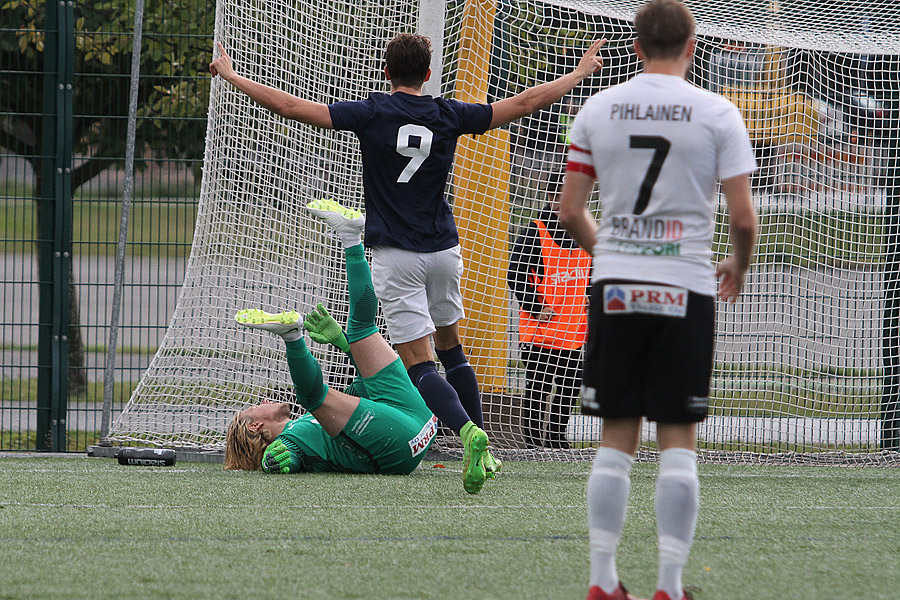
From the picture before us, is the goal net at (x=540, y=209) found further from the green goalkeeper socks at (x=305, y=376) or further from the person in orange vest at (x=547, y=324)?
the green goalkeeper socks at (x=305, y=376)

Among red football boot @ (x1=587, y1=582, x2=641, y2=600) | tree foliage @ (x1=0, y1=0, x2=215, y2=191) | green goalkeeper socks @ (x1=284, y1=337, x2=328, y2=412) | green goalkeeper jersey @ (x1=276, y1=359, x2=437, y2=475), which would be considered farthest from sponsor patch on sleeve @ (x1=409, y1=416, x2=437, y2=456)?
red football boot @ (x1=587, y1=582, x2=641, y2=600)

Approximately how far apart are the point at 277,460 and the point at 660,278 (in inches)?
126

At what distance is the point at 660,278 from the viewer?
8.20ft

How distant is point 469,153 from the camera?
6668mm

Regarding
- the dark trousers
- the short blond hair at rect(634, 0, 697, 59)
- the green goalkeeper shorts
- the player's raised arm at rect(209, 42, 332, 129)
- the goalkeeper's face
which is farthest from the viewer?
the dark trousers

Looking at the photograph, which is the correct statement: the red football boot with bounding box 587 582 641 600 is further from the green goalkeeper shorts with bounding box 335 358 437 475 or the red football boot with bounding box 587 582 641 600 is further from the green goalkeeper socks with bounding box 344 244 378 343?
the green goalkeeper socks with bounding box 344 244 378 343

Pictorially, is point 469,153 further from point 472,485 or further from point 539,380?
point 472,485

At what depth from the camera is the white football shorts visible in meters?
4.88

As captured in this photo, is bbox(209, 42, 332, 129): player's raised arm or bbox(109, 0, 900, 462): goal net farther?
bbox(109, 0, 900, 462): goal net

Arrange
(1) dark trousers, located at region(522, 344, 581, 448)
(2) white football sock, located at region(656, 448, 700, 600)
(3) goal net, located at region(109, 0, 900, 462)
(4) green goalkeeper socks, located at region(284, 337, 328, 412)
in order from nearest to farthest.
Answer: (2) white football sock, located at region(656, 448, 700, 600) < (4) green goalkeeper socks, located at region(284, 337, 328, 412) < (3) goal net, located at region(109, 0, 900, 462) < (1) dark trousers, located at region(522, 344, 581, 448)

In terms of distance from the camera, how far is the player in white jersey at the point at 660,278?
98.3 inches

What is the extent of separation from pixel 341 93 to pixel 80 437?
283 cm

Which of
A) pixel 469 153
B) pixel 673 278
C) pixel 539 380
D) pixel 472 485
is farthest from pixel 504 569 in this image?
pixel 469 153

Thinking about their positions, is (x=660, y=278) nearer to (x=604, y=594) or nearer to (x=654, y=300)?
(x=654, y=300)
